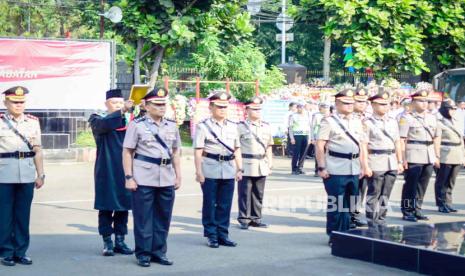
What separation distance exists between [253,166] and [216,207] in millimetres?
1622

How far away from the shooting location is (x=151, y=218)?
9.25m

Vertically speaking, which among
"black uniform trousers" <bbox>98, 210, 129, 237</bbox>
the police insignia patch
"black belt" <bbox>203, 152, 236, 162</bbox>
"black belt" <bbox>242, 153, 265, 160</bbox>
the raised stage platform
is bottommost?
the raised stage platform

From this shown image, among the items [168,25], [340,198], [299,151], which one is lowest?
[340,198]

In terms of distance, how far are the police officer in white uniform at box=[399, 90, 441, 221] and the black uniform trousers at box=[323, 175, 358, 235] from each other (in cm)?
277

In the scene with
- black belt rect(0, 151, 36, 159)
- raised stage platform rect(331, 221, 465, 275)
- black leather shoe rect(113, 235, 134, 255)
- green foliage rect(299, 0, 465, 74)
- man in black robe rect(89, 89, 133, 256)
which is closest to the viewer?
raised stage platform rect(331, 221, 465, 275)

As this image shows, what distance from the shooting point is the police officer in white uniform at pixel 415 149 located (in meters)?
13.2

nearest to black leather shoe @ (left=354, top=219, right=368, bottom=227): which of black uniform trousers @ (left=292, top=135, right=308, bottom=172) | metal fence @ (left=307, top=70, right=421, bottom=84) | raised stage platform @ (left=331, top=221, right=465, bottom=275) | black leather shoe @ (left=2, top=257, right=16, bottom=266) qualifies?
raised stage platform @ (left=331, top=221, right=465, bottom=275)

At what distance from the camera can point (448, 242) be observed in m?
9.44

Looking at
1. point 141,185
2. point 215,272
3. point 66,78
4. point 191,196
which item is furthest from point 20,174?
point 66,78

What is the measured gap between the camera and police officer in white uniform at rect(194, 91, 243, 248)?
10625 mm

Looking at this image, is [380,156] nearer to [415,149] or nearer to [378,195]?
[378,195]

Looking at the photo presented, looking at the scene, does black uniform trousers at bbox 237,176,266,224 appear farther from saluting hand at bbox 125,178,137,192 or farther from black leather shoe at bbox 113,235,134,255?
saluting hand at bbox 125,178,137,192

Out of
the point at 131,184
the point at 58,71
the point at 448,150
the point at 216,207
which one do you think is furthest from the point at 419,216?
the point at 58,71

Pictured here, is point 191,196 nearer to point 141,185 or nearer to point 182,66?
point 141,185
